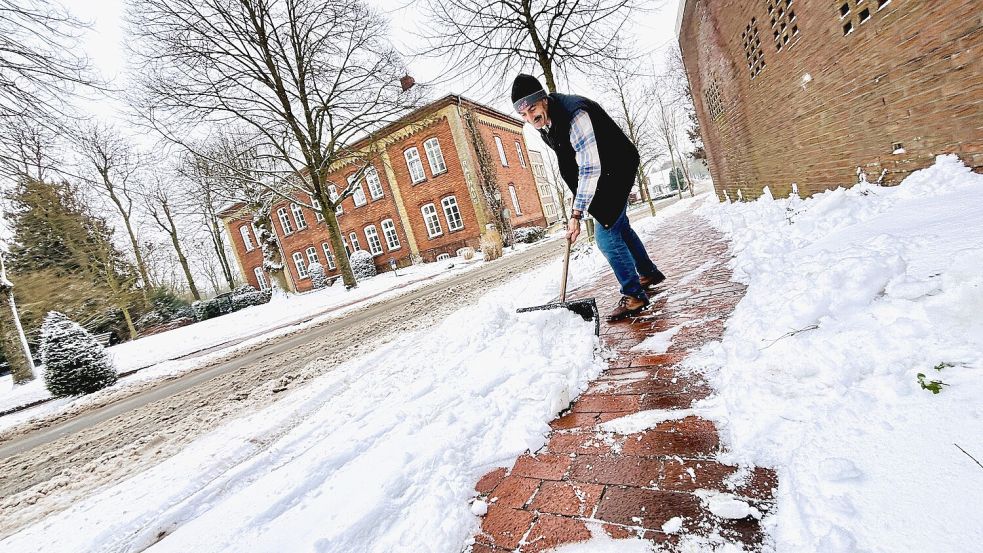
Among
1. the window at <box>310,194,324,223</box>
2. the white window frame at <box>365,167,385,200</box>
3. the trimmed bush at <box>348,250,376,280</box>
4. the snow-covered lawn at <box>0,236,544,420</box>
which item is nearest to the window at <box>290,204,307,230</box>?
the window at <box>310,194,324,223</box>

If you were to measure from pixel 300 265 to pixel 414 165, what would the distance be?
517 inches

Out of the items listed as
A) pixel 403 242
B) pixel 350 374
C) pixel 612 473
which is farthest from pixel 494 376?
pixel 403 242

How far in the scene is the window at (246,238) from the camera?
101ft

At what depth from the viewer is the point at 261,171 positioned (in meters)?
13.4

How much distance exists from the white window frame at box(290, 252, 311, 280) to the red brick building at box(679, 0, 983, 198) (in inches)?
1102

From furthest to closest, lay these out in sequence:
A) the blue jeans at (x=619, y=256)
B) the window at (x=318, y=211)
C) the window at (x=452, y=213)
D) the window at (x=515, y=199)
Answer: the window at (x=515, y=199)
the window at (x=452, y=213)
the window at (x=318, y=211)
the blue jeans at (x=619, y=256)

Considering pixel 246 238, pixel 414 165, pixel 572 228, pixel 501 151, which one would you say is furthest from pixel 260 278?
pixel 572 228

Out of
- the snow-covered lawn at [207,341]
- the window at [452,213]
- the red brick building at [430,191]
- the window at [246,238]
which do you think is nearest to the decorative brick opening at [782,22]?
the snow-covered lawn at [207,341]

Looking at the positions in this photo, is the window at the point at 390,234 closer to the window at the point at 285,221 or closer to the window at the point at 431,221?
the window at the point at 431,221

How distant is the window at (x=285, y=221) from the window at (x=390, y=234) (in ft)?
30.6

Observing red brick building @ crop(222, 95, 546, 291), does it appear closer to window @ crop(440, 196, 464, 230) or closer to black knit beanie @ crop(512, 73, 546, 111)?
window @ crop(440, 196, 464, 230)

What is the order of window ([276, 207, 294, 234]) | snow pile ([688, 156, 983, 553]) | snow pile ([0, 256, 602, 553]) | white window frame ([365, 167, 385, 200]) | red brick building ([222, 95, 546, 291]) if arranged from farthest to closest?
window ([276, 207, 294, 234]) → white window frame ([365, 167, 385, 200]) → red brick building ([222, 95, 546, 291]) → snow pile ([0, 256, 602, 553]) → snow pile ([688, 156, 983, 553])

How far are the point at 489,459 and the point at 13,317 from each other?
16317mm

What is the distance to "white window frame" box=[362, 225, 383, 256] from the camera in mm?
24109
